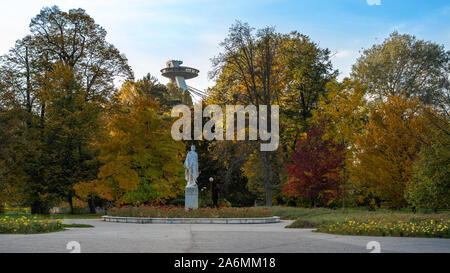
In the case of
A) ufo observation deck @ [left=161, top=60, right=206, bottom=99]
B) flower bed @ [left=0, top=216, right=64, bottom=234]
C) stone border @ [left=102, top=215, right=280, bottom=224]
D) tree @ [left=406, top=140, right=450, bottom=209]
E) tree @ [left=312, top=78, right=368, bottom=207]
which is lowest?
stone border @ [left=102, top=215, right=280, bottom=224]

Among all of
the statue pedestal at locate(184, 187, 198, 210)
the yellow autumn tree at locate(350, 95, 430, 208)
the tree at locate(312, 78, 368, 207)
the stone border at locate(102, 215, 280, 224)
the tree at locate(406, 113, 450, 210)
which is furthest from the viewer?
the tree at locate(312, 78, 368, 207)

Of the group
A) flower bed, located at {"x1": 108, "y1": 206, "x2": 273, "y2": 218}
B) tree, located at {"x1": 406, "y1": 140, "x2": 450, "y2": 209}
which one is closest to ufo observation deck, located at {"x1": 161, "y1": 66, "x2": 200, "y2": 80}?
flower bed, located at {"x1": 108, "y1": 206, "x2": 273, "y2": 218}

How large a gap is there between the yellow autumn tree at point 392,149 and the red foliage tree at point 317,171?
1.41 metres

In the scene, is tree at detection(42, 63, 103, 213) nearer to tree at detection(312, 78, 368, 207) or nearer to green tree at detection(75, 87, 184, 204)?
green tree at detection(75, 87, 184, 204)

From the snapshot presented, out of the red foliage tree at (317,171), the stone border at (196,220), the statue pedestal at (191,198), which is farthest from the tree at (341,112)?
the stone border at (196,220)

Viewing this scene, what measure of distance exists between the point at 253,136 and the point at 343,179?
7801 millimetres

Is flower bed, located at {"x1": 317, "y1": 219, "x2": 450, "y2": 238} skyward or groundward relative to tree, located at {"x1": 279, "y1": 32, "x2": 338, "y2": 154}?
groundward

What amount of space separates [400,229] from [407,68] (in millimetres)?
32183

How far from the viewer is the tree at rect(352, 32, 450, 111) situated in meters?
40.6

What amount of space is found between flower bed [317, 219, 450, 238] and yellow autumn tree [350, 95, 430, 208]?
10793 millimetres

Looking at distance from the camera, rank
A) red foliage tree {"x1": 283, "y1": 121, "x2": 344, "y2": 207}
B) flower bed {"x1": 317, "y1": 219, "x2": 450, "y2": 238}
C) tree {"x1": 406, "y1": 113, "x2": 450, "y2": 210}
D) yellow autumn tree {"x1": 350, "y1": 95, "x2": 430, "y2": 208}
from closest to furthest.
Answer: flower bed {"x1": 317, "y1": 219, "x2": 450, "y2": 238} → tree {"x1": 406, "y1": 113, "x2": 450, "y2": 210} → yellow autumn tree {"x1": 350, "y1": 95, "x2": 430, "y2": 208} → red foliage tree {"x1": 283, "y1": 121, "x2": 344, "y2": 207}

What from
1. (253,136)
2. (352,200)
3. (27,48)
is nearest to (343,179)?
(352,200)

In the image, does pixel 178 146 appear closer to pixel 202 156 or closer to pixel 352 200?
pixel 202 156

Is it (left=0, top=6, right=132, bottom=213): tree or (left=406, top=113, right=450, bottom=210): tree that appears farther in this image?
(left=0, top=6, right=132, bottom=213): tree
